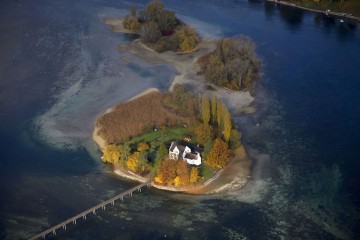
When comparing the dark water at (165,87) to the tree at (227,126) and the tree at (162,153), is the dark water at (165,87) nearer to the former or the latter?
the tree at (227,126)

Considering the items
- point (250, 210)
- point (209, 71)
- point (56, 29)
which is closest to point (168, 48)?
point (209, 71)

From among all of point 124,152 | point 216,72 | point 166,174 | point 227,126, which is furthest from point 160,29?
point 166,174

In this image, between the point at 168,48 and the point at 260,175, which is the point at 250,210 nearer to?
the point at 260,175

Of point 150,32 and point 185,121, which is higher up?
point 150,32

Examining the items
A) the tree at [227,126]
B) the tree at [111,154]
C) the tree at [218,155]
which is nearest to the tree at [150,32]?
the tree at [227,126]

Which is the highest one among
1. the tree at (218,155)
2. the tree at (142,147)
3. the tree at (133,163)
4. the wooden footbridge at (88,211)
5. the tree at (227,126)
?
the tree at (227,126)

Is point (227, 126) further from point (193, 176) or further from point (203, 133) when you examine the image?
point (193, 176)

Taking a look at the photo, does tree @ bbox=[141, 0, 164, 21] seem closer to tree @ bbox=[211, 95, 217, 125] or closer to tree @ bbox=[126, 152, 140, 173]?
tree @ bbox=[211, 95, 217, 125]
